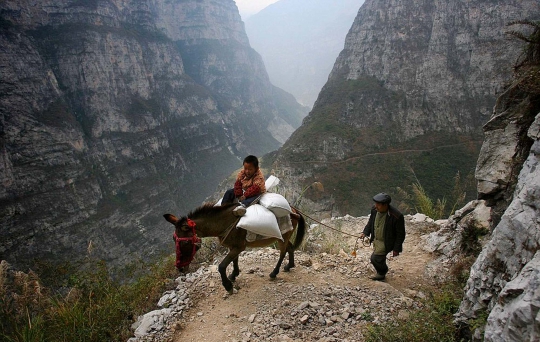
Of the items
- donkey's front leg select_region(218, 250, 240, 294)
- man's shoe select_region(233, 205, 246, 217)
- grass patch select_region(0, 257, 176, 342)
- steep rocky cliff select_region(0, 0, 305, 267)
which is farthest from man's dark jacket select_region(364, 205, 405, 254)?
steep rocky cliff select_region(0, 0, 305, 267)

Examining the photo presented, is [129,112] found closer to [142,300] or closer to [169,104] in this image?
[169,104]

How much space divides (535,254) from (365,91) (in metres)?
68.4

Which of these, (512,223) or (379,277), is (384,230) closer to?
(379,277)

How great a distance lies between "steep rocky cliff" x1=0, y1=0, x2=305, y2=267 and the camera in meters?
46.3

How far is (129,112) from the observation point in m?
76.3

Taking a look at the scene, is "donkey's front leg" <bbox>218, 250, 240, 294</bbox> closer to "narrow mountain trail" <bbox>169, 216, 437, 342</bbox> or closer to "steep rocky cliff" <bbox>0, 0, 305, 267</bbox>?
"narrow mountain trail" <bbox>169, 216, 437, 342</bbox>

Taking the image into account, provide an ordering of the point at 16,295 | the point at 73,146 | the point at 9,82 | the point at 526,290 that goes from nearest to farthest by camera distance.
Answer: the point at 526,290, the point at 16,295, the point at 9,82, the point at 73,146

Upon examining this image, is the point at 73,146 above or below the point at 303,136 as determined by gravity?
above

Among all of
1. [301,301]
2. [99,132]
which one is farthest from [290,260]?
[99,132]

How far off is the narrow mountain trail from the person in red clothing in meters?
1.56

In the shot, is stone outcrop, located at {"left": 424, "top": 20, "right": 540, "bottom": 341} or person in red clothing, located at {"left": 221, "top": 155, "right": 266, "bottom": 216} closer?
stone outcrop, located at {"left": 424, "top": 20, "right": 540, "bottom": 341}

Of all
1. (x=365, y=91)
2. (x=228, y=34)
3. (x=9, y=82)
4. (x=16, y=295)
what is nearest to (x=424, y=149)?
(x=365, y=91)

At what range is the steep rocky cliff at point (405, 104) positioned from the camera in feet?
156

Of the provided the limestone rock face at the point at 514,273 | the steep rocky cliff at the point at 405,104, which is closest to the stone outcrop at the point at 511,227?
the limestone rock face at the point at 514,273
